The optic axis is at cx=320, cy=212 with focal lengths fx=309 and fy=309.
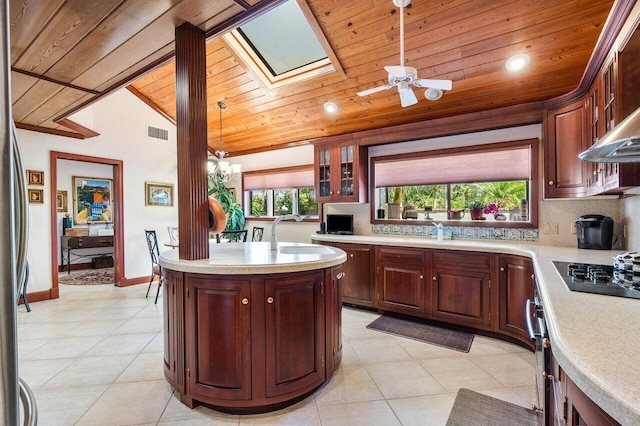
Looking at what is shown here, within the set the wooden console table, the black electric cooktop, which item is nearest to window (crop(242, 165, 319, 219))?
the wooden console table

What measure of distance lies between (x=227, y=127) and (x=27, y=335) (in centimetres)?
383

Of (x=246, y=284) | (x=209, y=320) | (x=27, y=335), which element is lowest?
(x=27, y=335)

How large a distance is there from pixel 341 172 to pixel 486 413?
3230mm

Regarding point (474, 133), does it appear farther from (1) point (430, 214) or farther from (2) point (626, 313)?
(2) point (626, 313)

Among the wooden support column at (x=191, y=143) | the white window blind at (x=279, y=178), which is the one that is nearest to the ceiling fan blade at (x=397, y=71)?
the wooden support column at (x=191, y=143)

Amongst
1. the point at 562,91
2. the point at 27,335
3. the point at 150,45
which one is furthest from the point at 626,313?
the point at 27,335

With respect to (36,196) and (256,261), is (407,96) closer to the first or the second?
(256,261)

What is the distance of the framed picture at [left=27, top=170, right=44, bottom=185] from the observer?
14.5 ft

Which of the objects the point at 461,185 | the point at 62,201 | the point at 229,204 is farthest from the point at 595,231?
the point at 62,201

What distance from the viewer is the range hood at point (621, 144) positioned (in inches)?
43.3

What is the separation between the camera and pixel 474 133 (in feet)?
12.2

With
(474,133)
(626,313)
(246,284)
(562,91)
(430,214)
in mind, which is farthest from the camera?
(430,214)

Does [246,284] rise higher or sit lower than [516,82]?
lower

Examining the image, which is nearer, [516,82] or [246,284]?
[246,284]
